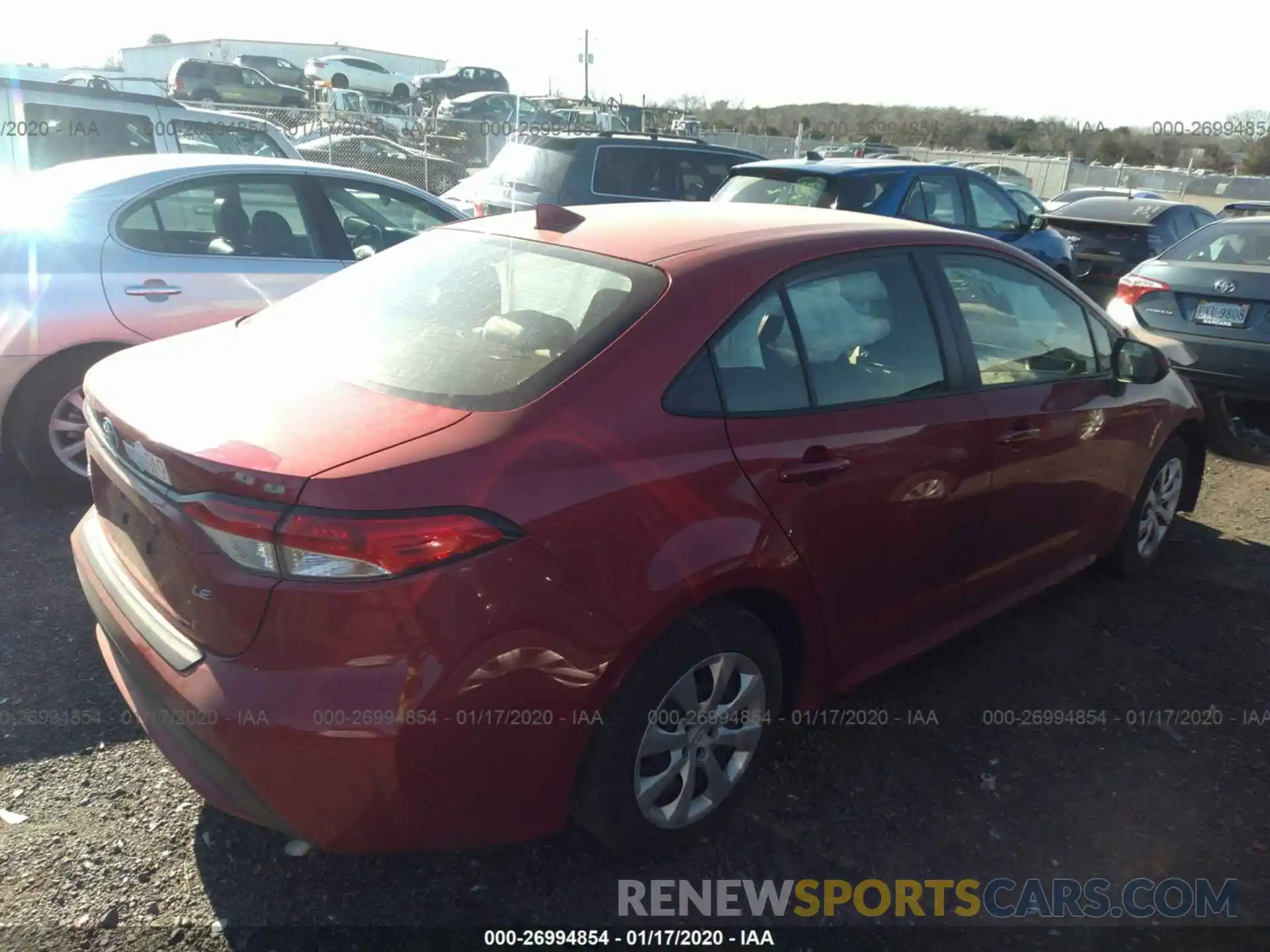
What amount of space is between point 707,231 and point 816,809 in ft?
5.87

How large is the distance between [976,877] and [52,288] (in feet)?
15.0

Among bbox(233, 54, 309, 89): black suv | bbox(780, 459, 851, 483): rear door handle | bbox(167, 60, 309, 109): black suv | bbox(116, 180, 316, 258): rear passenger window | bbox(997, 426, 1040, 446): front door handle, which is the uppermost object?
bbox(233, 54, 309, 89): black suv

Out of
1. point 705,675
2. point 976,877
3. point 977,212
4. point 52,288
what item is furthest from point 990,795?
point 977,212

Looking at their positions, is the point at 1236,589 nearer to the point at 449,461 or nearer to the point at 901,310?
the point at 901,310

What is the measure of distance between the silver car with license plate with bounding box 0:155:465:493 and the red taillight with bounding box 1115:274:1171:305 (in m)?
5.46

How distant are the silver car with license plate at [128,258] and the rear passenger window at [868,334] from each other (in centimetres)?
344

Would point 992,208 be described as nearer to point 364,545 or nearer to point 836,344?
point 836,344

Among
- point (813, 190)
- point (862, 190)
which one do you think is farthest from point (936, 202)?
point (813, 190)

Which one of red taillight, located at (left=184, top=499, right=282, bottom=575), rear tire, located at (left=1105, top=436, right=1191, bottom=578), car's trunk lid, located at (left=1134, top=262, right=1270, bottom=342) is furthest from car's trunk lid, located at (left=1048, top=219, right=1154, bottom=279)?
red taillight, located at (left=184, top=499, right=282, bottom=575)

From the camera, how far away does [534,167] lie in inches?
390

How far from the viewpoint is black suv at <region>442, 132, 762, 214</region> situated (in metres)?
9.73

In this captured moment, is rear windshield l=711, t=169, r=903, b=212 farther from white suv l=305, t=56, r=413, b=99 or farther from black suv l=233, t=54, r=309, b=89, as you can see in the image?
black suv l=233, t=54, r=309, b=89

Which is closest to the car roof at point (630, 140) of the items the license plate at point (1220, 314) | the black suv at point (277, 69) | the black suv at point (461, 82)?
the license plate at point (1220, 314)

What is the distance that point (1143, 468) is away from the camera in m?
4.18
